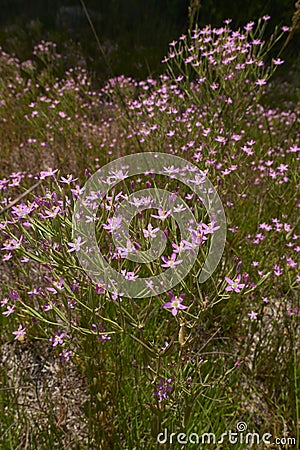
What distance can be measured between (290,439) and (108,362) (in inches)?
37.3

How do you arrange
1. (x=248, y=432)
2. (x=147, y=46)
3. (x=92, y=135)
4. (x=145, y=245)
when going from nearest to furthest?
(x=145, y=245) < (x=248, y=432) < (x=92, y=135) < (x=147, y=46)

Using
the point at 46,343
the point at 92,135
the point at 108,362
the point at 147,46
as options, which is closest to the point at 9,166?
the point at 92,135

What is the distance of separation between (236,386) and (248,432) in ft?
0.96

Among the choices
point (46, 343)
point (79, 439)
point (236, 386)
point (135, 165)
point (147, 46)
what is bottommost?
point (79, 439)

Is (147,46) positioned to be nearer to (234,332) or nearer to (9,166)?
(9,166)

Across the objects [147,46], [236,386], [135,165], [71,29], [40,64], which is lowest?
[236,386]

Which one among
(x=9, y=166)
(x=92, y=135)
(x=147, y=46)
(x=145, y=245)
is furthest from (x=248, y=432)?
(x=147, y=46)

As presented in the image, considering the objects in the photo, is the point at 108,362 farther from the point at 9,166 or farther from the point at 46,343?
the point at 9,166

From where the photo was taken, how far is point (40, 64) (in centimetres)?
682

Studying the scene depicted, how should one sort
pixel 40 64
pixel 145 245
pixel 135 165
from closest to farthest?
pixel 145 245, pixel 135 165, pixel 40 64

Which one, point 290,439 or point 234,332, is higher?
point 234,332

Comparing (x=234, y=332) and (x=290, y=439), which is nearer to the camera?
(x=290, y=439)

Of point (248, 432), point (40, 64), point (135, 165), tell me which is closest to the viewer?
point (248, 432)

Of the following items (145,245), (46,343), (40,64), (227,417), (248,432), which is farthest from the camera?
(40,64)
